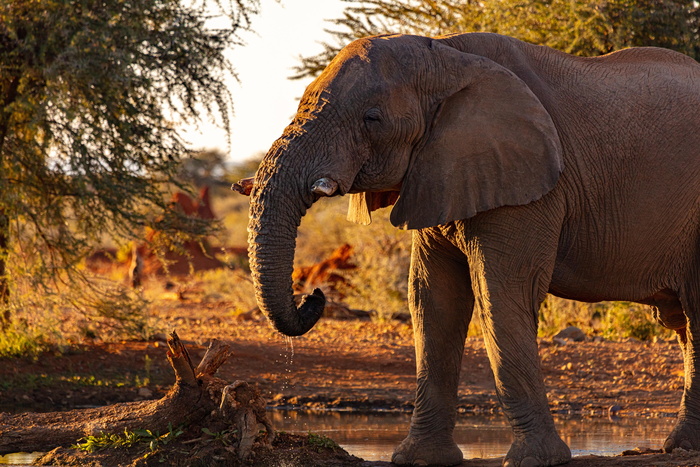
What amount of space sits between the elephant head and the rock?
7.03 meters

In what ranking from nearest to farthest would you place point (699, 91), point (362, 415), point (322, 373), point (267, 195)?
point (267, 195) → point (699, 91) → point (362, 415) → point (322, 373)

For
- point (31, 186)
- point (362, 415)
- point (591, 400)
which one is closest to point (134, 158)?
point (31, 186)

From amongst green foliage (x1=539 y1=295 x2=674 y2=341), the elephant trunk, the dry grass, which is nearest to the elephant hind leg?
the elephant trunk

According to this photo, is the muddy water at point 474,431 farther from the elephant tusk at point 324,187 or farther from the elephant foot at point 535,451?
the elephant tusk at point 324,187

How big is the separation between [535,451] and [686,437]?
135 cm

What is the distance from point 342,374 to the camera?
11422 millimetres

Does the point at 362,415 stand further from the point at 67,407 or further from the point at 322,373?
the point at 67,407

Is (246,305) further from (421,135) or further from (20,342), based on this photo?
(421,135)

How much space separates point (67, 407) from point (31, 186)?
8.94ft

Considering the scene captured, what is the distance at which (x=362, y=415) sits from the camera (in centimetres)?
988

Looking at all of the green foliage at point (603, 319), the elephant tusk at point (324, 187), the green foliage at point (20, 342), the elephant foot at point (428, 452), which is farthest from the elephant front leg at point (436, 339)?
the green foliage at point (603, 319)

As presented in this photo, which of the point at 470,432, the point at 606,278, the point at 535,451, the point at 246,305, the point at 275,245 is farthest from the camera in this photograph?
the point at 246,305

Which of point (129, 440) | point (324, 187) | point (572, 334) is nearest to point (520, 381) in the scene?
point (324, 187)

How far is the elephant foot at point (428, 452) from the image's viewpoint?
688 cm
